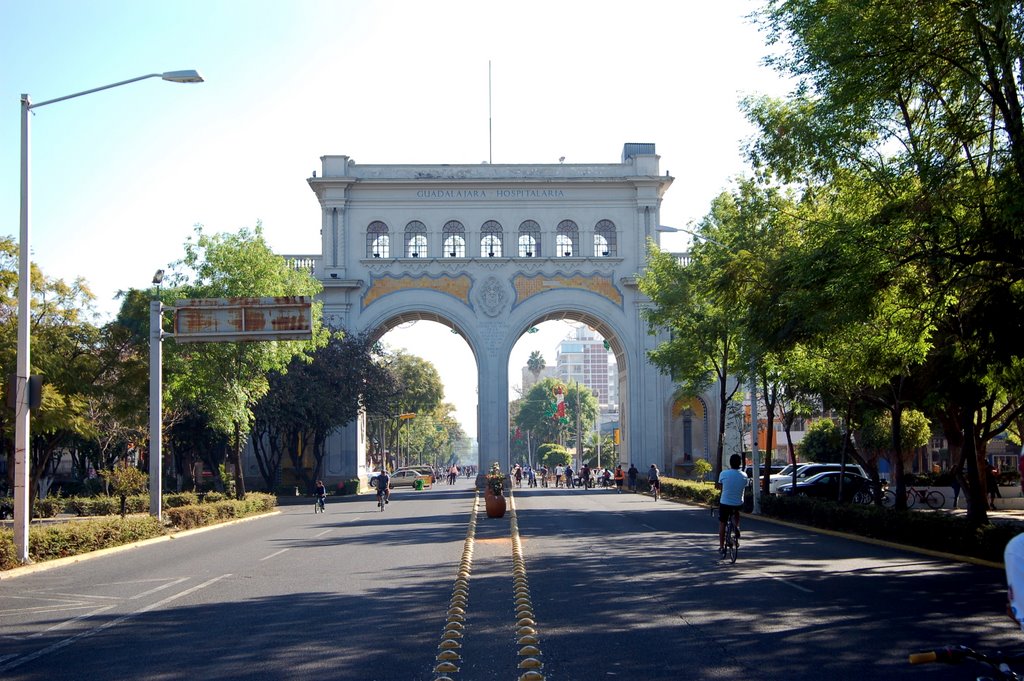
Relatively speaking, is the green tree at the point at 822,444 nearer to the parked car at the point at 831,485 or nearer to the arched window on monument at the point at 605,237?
the parked car at the point at 831,485

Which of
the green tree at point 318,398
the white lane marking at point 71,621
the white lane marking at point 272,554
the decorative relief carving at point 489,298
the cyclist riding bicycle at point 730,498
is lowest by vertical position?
the white lane marking at point 272,554

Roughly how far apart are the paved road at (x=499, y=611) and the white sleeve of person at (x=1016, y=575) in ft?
12.8

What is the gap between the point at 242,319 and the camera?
94.7 ft

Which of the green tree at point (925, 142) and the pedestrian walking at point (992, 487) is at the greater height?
the green tree at point (925, 142)

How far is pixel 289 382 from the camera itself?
49375mm

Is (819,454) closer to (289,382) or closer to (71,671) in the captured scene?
(289,382)

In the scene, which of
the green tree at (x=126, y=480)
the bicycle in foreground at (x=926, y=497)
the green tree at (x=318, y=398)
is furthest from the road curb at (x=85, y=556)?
the bicycle in foreground at (x=926, y=497)

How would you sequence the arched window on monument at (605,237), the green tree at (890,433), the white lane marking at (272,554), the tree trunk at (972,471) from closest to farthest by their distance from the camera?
the white lane marking at (272,554) < the tree trunk at (972,471) < the green tree at (890,433) < the arched window on monument at (605,237)

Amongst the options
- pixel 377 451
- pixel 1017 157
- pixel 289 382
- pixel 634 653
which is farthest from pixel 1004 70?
pixel 377 451

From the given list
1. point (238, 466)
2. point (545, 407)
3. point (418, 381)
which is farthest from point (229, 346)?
point (545, 407)

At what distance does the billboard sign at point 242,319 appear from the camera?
94.6 feet

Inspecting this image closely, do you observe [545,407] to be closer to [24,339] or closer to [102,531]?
[102,531]

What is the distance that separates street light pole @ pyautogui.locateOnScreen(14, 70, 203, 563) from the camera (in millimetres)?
18766

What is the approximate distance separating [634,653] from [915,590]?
5907 mm
